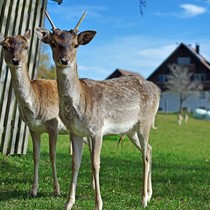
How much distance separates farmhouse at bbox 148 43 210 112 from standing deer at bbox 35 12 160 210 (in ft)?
229

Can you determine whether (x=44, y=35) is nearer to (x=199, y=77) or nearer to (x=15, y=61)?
(x=15, y=61)

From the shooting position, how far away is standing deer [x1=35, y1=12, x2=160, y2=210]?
240 inches

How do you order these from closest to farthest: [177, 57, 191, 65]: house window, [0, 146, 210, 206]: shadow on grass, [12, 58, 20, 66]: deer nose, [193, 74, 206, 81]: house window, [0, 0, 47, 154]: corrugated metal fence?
[12, 58, 20, 66]: deer nose < [0, 146, 210, 206]: shadow on grass < [0, 0, 47, 154]: corrugated metal fence < [193, 74, 206, 81]: house window < [177, 57, 191, 65]: house window

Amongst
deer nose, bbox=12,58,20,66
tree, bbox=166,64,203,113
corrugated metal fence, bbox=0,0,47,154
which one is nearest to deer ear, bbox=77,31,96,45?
deer nose, bbox=12,58,20,66

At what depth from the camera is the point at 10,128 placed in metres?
11.1

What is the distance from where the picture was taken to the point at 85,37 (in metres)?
6.36

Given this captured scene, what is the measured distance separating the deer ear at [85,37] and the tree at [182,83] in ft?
224

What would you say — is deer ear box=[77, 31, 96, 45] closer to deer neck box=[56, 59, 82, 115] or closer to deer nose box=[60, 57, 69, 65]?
deer neck box=[56, 59, 82, 115]

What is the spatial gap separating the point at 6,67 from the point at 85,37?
4.85 meters

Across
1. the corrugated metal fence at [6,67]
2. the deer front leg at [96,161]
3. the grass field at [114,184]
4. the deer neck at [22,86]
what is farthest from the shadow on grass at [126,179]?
the deer neck at [22,86]

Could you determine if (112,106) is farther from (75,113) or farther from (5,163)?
(5,163)

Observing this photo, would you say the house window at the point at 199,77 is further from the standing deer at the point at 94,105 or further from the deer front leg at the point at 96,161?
the deer front leg at the point at 96,161

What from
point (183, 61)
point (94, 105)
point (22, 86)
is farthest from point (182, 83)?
point (94, 105)

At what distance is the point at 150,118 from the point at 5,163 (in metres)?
3.83
